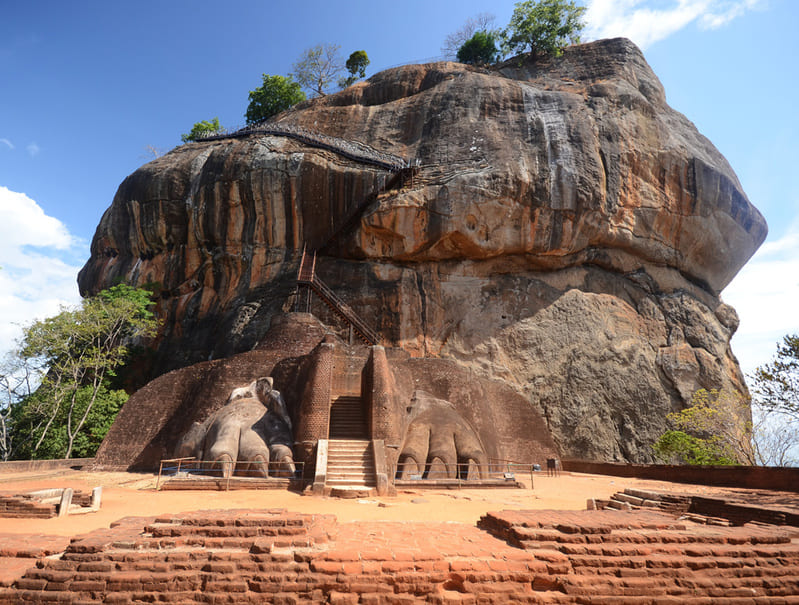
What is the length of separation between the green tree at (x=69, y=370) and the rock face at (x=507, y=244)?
13.1ft

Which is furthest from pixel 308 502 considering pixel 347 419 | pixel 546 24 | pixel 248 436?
pixel 546 24

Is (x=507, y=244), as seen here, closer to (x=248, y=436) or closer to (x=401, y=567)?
(x=248, y=436)

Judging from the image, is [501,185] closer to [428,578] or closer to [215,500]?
[215,500]

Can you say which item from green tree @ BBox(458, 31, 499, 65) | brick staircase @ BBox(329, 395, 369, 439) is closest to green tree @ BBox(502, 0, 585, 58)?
green tree @ BBox(458, 31, 499, 65)

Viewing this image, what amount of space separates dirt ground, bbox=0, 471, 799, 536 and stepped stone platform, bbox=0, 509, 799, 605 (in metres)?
2.33

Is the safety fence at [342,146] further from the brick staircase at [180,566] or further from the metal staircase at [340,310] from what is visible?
the brick staircase at [180,566]

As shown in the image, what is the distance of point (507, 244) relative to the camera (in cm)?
2428

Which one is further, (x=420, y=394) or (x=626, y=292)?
(x=626, y=292)

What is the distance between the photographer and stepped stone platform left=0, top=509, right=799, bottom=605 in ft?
12.9

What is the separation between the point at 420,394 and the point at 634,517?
31.5 ft

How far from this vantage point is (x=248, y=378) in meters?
14.9

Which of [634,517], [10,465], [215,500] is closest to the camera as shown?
[634,517]

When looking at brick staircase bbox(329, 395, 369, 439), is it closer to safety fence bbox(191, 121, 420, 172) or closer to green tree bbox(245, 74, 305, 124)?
safety fence bbox(191, 121, 420, 172)

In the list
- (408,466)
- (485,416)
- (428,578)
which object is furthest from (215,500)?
(485,416)
